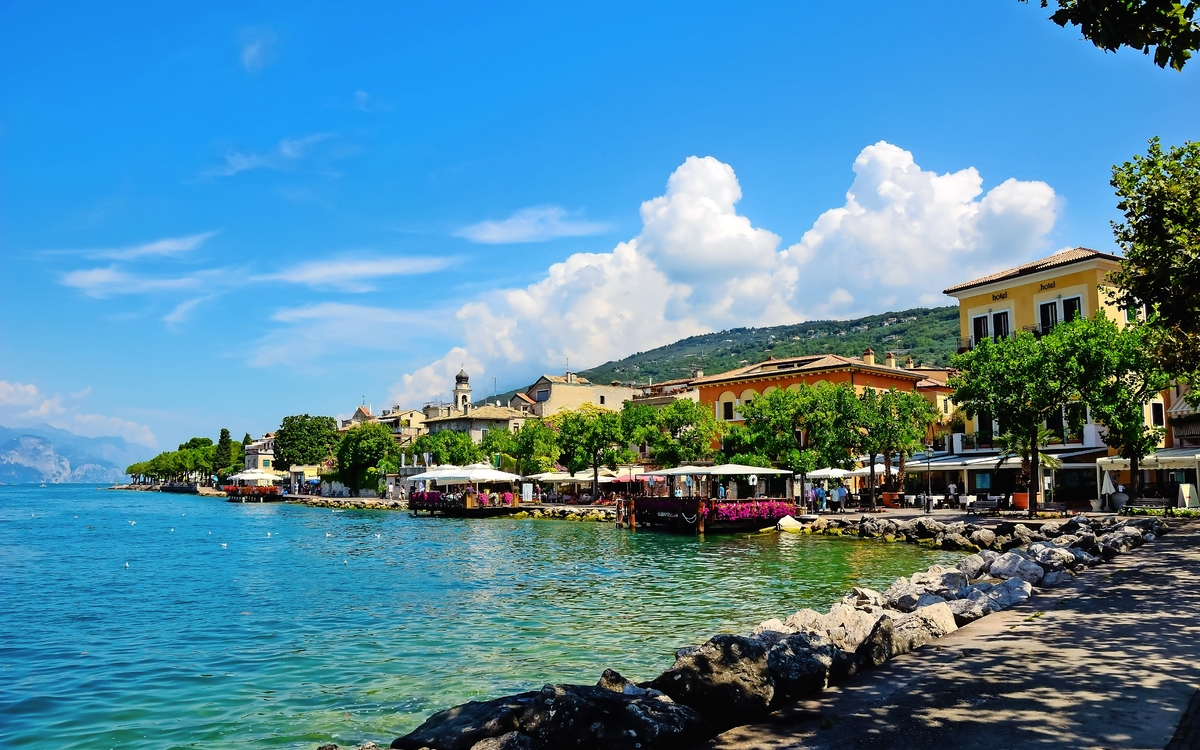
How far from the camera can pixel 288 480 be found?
412 feet

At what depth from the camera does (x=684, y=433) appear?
5616 cm

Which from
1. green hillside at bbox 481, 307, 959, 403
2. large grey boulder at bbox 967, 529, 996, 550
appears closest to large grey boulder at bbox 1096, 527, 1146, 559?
large grey boulder at bbox 967, 529, 996, 550

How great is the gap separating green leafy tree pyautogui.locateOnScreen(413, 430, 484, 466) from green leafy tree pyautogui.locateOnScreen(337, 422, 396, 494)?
1017 centimetres

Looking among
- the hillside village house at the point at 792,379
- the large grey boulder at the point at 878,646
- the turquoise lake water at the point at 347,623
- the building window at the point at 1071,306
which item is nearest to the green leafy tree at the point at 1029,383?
the turquoise lake water at the point at 347,623

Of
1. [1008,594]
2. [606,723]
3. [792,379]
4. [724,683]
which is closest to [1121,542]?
[1008,594]

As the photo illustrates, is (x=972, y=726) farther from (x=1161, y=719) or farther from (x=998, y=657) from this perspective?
(x=998, y=657)

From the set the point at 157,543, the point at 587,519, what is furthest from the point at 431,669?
the point at 587,519

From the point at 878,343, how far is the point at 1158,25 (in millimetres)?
160221

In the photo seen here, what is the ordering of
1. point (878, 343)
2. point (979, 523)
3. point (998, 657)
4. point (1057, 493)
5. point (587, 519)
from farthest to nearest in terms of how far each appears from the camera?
1. point (878, 343)
2. point (587, 519)
3. point (1057, 493)
4. point (979, 523)
5. point (998, 657)

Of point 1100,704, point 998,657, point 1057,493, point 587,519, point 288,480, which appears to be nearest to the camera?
point 1100,704

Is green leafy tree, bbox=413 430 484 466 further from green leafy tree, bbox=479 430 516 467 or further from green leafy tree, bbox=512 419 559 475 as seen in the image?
green leafy tree, bbox=512 419 559 475

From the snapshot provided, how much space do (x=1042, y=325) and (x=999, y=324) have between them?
2.64 meters

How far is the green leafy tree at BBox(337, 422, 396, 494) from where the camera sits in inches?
3812

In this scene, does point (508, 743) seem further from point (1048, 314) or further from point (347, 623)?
point (1048, 314)
